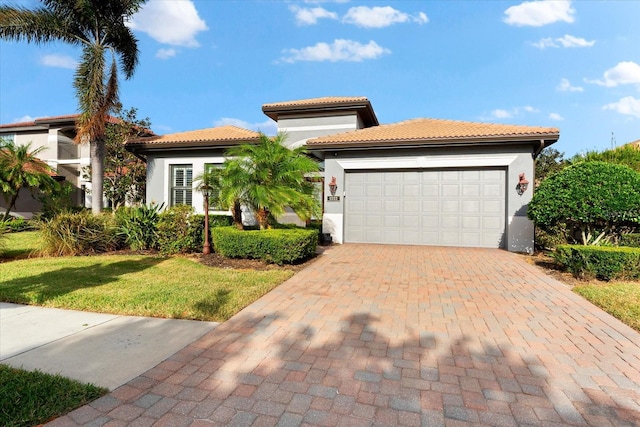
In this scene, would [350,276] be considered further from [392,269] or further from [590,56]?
[590,56]

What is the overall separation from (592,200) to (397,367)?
732 cm

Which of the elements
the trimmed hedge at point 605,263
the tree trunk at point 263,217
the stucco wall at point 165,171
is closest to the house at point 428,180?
the stucco wall at point 165,171

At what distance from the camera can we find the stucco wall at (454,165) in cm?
1053

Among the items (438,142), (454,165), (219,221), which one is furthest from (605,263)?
(219,221)

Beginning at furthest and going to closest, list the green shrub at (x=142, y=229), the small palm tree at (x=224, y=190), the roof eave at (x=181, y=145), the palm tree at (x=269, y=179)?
1. the roof eave at (x=181, y=145)
2. the green shrub at (x=142, y=229)
3. the small palm tree at (x=224, y=190)
4. the palm tree at (x=269, y=179)

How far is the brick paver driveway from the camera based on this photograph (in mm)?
2457

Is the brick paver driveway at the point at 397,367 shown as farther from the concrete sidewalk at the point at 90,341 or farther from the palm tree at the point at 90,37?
the palm tree at the point at 90,37

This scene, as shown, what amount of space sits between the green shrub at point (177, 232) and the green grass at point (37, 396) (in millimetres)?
6977

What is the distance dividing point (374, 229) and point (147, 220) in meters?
7.91

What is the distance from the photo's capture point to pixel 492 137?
411 inches

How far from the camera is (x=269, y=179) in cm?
855

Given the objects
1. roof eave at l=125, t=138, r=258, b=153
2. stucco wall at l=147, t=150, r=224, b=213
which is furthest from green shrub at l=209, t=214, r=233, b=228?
roof eave at l=125, t=138, r=258, b=153

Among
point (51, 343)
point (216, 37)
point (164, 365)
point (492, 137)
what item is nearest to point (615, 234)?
point (492, 137)

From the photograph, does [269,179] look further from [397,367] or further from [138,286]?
[397,367]
